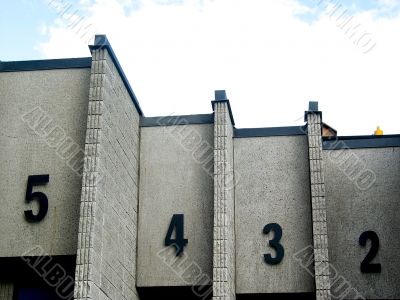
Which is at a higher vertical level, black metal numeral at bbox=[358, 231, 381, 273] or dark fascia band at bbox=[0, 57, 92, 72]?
dark fascia band at bbox=[0, 57, 92, 72]

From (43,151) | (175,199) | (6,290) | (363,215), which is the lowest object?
(6,290)

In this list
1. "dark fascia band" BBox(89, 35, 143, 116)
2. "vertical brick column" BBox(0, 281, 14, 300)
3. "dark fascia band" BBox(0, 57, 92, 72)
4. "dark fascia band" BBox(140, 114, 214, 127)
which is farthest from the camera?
"dark fascia band" BBox(140, 114, 214, 127)

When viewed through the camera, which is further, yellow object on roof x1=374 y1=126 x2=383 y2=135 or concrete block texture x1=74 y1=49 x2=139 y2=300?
yellow object on roof x1=374 y1=126 x2=383 y2=135

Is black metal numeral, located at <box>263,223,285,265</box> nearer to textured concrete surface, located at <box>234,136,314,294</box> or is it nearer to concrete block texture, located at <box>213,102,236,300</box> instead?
textured concrete surface, located at <box>234,136,314,294</box>

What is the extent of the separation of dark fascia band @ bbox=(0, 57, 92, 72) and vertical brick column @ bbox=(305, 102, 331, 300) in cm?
491

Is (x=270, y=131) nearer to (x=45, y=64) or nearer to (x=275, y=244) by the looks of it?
(x=275, y=244)

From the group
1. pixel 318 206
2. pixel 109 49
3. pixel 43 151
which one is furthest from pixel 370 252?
pixel 43 151

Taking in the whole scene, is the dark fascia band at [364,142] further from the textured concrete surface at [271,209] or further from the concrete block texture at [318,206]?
the concrete block texture at [318,206]

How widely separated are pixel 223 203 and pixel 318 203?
195 cm

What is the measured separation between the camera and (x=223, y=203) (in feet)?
44.1

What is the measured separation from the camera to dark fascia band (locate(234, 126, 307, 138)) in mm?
14914

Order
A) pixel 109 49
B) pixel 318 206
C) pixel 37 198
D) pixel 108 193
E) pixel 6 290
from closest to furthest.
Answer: pixel 108 193 → pixel 37 198 → pixel 109 49 → pixel 6 290 → pixel 318 206

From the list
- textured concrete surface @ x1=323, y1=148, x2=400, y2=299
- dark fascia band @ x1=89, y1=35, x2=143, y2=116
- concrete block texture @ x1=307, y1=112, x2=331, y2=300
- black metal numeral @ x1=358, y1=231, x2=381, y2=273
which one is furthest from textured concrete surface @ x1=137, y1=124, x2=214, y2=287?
black metal numeral @ x1=358, y1=231, x2=381, y2=273

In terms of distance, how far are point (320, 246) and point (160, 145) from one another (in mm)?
4222
